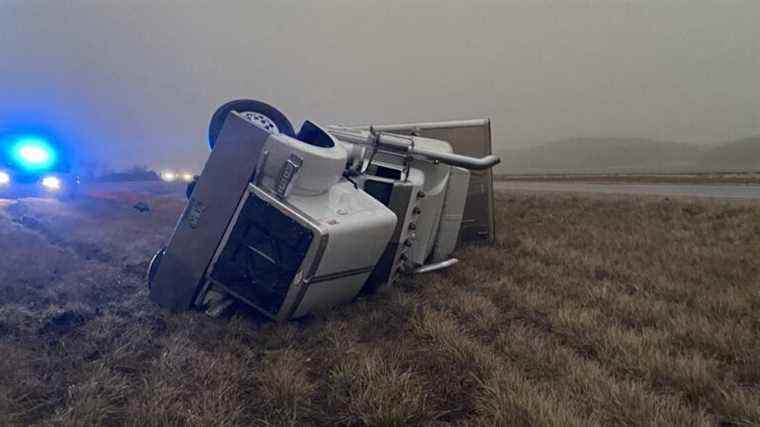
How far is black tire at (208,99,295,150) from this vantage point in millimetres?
3906

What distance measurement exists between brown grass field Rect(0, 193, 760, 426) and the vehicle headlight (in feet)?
36.7

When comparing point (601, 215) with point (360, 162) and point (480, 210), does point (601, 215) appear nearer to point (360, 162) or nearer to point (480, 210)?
point (480, 210)

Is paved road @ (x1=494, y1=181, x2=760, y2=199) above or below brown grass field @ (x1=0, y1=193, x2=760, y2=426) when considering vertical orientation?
above

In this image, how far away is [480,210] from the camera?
7.84 m

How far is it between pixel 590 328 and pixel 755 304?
1.86 m

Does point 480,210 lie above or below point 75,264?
above

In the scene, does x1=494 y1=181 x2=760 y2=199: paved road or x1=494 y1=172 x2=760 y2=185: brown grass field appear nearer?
x1=494 y1=181 x2=760 y2=199: paved road

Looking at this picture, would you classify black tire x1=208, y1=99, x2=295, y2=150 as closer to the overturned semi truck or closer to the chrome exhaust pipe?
the overturned semi truck

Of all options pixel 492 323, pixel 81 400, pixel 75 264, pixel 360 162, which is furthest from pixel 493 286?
pixel 75 264

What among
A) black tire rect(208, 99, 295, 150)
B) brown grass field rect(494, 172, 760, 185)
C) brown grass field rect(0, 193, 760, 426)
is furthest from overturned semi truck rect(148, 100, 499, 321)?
brown grass field rect(494, 172, 760, 185)

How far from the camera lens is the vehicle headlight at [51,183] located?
1481 cm

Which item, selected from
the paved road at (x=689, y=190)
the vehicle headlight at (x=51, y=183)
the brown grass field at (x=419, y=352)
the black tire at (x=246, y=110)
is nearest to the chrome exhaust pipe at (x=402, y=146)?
A: the black tire at (x=246, y=110)

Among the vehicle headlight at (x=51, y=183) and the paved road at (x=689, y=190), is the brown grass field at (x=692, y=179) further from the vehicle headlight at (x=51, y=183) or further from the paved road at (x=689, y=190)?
the vehicle headlight at (x=51, y=183)

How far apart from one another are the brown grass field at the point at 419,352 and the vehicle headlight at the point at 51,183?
1119 cm
